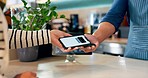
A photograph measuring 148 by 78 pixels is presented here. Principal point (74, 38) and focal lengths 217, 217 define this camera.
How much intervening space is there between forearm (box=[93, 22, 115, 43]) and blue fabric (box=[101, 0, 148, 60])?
0.08ft

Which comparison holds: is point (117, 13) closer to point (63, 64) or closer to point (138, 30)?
point (138, 30)

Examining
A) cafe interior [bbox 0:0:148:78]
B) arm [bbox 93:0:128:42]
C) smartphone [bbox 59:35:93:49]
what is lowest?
cafe interior [bbox 0:0:148:78]

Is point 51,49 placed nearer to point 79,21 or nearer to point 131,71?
point 131,71

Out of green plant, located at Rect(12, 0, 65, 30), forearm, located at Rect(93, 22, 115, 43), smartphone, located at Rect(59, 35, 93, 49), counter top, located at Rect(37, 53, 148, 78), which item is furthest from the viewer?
forearm, located at Rect(93, 22, 115, 43)

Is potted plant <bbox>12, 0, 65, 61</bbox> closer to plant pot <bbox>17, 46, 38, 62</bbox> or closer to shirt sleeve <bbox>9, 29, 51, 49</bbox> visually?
plant pot <bbox>17, 46, 38, 62</bbox>

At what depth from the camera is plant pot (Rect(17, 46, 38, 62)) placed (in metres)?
0.90

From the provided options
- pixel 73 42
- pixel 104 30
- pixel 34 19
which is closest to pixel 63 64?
pixel 73 42

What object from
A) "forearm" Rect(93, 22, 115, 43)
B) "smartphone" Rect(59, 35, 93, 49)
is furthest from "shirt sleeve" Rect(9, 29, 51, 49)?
"forearm" Rect(93, 22, 115, 43)

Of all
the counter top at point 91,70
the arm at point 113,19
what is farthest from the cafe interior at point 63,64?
the arm at point 113,19

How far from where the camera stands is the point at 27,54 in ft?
2.96

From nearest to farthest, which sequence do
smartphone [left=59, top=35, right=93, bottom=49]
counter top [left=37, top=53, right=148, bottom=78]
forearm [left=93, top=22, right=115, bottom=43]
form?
counter top [left=37, top=53, right=148, bottom=78]
smartphone [left=59, top=35, right=93, bottom=49]
forearm [left=93, top=22, right=115, bottom=43]

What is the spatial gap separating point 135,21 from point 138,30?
0.05 metres

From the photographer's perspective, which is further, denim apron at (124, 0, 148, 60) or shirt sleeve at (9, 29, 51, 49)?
denim apron at (124, 0, 148, 60)

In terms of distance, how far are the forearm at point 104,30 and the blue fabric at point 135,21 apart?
24 millimetres
